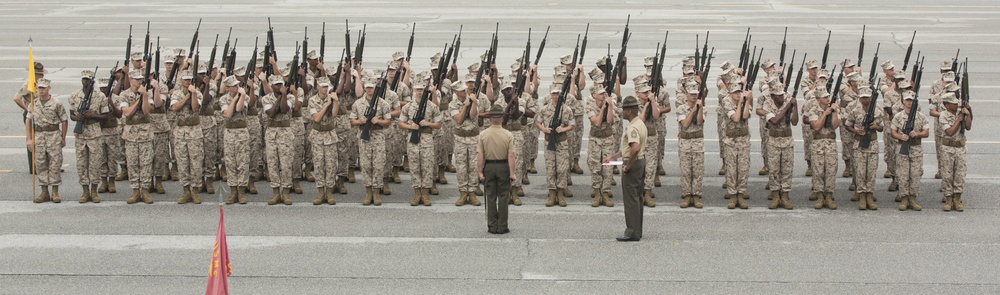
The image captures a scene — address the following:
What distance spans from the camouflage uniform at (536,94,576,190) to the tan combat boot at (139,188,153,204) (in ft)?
14.5

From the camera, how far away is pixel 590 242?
39.5 feet

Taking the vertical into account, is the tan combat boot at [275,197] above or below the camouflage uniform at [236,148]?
below

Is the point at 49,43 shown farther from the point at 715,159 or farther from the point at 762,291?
the point at 762,291

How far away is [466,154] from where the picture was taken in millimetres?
13969

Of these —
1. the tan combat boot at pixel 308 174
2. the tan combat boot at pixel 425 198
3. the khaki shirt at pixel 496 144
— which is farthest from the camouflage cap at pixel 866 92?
the tan combat boot at pixel 308 174

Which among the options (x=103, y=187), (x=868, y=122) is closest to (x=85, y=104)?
(x=103, y=187)

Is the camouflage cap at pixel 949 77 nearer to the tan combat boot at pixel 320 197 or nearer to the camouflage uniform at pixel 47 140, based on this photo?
the tan combat boot at pixel 320 197

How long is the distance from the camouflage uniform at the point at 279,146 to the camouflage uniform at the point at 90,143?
6.11 ft

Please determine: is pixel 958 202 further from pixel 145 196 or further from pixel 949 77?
pixel 145 196

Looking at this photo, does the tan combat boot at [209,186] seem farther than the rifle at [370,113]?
Yes

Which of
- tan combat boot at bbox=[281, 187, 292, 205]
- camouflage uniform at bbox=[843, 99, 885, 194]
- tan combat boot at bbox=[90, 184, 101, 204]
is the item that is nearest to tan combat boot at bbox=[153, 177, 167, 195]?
tan combat boot at bbox=[90, 184, 101, 204]

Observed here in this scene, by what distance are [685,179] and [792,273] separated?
3028 millimetres

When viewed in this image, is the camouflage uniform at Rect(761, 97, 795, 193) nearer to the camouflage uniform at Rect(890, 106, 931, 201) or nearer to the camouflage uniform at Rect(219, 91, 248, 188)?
the camouflage uniform at Rect(890, 106, 931, 201)

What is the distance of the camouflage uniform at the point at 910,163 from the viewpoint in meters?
13.5
